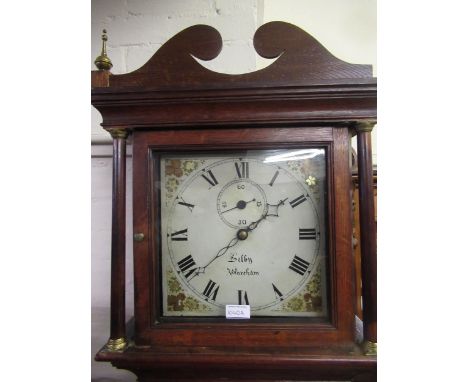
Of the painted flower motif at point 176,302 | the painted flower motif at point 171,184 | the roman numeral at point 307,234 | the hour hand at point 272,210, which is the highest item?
the painted flower motif at point 171,184

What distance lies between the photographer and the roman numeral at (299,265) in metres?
0.62

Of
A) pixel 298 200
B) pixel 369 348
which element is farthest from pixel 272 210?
pixel 369 348

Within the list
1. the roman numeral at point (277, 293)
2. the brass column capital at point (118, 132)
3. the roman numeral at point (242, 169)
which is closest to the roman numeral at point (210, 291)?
the roman numeral at point (277, 293)

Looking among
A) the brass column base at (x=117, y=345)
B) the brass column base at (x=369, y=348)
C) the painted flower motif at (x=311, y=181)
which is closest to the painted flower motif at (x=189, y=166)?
the painted flower motif at (x=311, y=181)

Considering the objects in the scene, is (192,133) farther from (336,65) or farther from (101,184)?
(101,184)

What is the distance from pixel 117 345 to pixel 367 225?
503 millimetres

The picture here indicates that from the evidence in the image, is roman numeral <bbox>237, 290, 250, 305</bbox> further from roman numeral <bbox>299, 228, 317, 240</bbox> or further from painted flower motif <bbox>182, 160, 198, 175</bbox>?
painted flower motif <bbox>182, 160, 198, 175</bbox>

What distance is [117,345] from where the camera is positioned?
0.59 m

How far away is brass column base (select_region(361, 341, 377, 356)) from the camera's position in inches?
22.1

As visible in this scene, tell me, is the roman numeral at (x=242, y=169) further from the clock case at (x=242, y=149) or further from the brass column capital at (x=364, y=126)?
the brass column capital at (x=364, y=126)

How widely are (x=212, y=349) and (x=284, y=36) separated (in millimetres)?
588

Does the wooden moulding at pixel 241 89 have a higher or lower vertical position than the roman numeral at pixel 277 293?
higher

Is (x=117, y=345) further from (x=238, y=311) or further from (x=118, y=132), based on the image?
(x=118, y=132)

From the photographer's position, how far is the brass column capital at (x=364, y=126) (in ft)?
1.92
